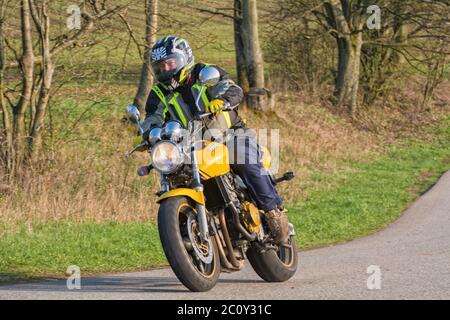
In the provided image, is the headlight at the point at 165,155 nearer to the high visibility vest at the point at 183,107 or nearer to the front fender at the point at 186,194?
the front fender at the point at 186,194

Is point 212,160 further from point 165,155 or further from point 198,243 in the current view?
point 198,243

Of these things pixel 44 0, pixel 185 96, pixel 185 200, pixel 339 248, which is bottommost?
pixel 339 248

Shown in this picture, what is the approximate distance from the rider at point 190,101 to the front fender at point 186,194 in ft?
1.92

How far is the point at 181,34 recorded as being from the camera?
16.8m

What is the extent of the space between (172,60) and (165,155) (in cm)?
92

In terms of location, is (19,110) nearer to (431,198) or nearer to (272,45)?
(431,198)

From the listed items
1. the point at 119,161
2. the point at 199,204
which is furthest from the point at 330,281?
the point at 119,161

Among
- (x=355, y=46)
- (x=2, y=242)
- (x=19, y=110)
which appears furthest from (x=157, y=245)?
(x=355, y=46)

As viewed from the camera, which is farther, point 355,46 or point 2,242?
point 355,46

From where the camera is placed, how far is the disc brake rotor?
651cm

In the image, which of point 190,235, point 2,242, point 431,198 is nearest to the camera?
point 190,235

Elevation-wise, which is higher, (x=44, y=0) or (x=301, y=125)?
(x=44, y=0)

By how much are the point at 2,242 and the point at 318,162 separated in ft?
31.6

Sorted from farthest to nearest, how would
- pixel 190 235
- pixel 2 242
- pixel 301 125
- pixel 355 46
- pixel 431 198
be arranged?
pixel 355 46, pixel 301 125, pixel 431 198, pixel 2 242, pixel 190 235
